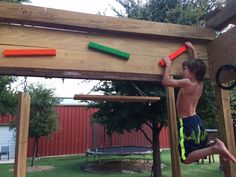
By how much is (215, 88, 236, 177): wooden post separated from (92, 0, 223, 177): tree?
14.0 ft

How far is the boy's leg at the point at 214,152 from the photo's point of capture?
6.28ft

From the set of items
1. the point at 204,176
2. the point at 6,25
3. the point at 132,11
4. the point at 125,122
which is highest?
the point at 132,11

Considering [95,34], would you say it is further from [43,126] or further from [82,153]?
[82,153]

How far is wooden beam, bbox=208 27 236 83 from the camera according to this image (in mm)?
2611

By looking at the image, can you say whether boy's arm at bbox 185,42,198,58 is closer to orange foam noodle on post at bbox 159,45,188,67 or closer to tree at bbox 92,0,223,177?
orange foam noodle on post at bbox 159,45,188,67

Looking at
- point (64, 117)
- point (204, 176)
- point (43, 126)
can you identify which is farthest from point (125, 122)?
point (64, 117)

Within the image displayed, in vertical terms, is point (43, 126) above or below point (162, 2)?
below

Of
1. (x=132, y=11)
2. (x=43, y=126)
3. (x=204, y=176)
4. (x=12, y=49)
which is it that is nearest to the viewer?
(x=12, y=49)

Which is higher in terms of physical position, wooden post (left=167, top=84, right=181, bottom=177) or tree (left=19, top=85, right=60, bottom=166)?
tree (left=19, top=85, right=60, bottom=166)

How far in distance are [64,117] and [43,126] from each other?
3720mm

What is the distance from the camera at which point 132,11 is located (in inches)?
324

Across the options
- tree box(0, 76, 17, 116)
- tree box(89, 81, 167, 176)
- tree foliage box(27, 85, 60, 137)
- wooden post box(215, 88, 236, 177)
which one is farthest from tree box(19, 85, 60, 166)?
wooden post box(215, 88, 236, 177)

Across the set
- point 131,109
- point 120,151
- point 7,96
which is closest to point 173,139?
point 131,109

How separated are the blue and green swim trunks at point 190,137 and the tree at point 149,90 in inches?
192
